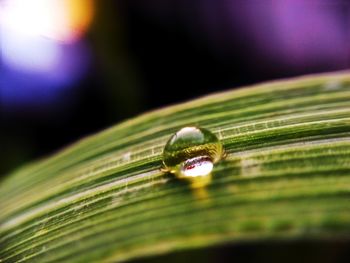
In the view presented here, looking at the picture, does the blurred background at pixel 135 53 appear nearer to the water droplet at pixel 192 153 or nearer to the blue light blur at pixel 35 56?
the blue light blur at pixel 35 56

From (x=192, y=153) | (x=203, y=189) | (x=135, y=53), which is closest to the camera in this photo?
(x=203, y=189)

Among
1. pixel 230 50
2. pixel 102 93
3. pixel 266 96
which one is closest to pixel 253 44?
pixel 230 50

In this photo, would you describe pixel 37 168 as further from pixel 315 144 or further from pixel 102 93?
pixel 102 93

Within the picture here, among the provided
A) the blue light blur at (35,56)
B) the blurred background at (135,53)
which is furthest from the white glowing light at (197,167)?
the blue light blur at (35,56)

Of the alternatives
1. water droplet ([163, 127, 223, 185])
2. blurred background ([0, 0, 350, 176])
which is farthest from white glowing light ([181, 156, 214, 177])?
blurred background ([0, 0, 350, 176])

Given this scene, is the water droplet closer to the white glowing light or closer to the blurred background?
the white glowing light

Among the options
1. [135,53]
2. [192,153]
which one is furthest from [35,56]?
[192,153]

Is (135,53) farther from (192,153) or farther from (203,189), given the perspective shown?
(203,189)
